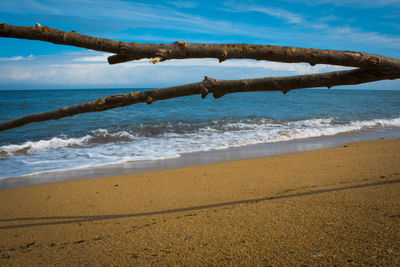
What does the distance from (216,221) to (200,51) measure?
1.63 meters

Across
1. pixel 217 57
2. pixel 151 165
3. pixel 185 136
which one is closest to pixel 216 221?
pixel 217 57

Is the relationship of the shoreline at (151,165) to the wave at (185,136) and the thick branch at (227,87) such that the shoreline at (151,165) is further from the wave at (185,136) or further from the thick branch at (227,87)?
the thick branch at (227,87)

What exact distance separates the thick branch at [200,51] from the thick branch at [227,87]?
0.43ft

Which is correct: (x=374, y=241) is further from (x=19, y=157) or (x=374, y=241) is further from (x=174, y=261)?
(x=19, y=157)

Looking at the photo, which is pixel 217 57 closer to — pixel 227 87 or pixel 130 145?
pixel 227 87

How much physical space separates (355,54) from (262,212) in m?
1.66

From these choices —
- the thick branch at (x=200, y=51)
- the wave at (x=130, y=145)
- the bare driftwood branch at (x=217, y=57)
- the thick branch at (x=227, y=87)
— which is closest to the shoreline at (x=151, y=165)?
the wave at (x=130, y=145)

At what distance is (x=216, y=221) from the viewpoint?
2.59m

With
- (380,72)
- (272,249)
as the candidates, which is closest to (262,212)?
(272,249)

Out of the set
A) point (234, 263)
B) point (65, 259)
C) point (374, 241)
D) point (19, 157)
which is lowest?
point (19, 157)

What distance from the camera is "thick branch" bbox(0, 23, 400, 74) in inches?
A: 65.8

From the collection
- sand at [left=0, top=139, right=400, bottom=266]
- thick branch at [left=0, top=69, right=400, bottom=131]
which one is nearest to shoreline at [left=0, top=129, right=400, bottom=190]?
sand at [left=0, top=139, right=400, bottom=266]

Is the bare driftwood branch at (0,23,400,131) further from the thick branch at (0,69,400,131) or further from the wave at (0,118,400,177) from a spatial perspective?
the wave at (0,118,400,177)

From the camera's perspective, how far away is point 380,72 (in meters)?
2.09
